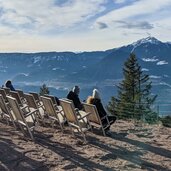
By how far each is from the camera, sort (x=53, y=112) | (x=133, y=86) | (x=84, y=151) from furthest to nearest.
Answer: (x=133, y=86), (x=53, y=112), (x=84, y=151)

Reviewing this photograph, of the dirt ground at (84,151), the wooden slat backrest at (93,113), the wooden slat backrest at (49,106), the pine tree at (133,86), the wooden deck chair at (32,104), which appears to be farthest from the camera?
the pine tree at (133,86)

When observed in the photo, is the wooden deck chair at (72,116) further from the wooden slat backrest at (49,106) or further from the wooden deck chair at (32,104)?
the wooden deck chair at (32,104)

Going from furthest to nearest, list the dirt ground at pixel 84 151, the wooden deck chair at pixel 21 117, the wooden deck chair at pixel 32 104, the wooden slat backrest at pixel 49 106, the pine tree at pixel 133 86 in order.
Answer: the pine tree at pixel 133 86 → the wooden deck chair at pixel 32 104 → the wooden slat backrest at pixel 49 106 → the wooden deck chair at pixel 21 117 → the dirt ground at pixel 84 151

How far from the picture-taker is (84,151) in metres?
8.42

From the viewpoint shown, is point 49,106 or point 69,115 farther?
point 49,106

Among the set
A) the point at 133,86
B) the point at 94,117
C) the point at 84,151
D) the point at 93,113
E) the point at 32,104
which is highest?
the point at 32,104

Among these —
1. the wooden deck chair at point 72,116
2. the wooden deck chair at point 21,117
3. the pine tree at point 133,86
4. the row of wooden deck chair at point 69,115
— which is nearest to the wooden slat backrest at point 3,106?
the row of wooden deck chair at point 69,115

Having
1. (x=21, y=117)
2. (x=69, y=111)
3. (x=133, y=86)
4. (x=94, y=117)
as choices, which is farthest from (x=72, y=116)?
(x=133, y=86)

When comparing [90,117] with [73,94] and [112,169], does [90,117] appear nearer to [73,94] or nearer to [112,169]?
[73,94]

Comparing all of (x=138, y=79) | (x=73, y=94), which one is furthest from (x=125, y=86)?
(x=73, y=94)

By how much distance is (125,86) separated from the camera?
57938 millimetres

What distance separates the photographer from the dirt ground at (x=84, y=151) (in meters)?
7.29

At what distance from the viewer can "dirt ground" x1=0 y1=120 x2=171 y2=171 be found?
7.29 m

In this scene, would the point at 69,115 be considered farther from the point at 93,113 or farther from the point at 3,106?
the point at 3,106
